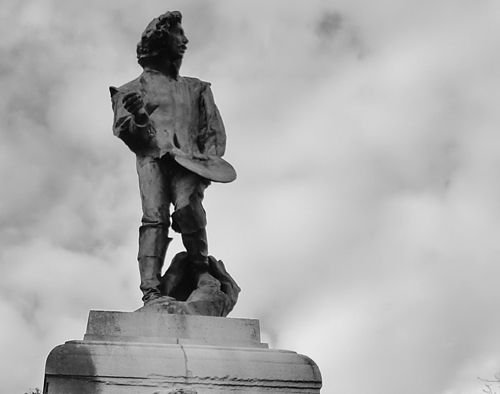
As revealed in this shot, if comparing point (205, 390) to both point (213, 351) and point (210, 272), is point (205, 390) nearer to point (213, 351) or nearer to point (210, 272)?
point (213, 351)

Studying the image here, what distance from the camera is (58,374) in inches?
272

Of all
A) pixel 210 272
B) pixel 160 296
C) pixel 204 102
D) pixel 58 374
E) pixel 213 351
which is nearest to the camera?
pixel 58 374

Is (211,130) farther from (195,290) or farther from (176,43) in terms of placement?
(195,290)

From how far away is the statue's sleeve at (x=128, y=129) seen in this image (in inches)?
331

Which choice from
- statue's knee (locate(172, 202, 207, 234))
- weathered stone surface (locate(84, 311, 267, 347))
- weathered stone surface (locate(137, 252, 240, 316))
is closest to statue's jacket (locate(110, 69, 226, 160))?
statue's knee (locate(172, 202, 207, 234))

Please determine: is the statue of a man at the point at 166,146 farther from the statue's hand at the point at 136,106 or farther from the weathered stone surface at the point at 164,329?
the weathered stone surface at the point at 164,329

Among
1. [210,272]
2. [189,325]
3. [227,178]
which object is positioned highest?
[227,178]

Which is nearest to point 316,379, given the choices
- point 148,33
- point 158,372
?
point 158,372

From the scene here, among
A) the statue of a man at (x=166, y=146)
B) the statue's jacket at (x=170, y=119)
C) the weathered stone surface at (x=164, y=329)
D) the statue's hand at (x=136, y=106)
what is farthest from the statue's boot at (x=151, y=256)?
the statue's hand at (x=136, y=106)

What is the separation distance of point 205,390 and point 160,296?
125 centimetres

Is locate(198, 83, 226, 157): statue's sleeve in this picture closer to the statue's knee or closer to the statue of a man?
the statue of a man

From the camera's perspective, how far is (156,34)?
354 inches

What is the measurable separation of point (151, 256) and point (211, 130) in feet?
5.40

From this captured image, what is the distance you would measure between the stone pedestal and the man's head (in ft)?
10.1
